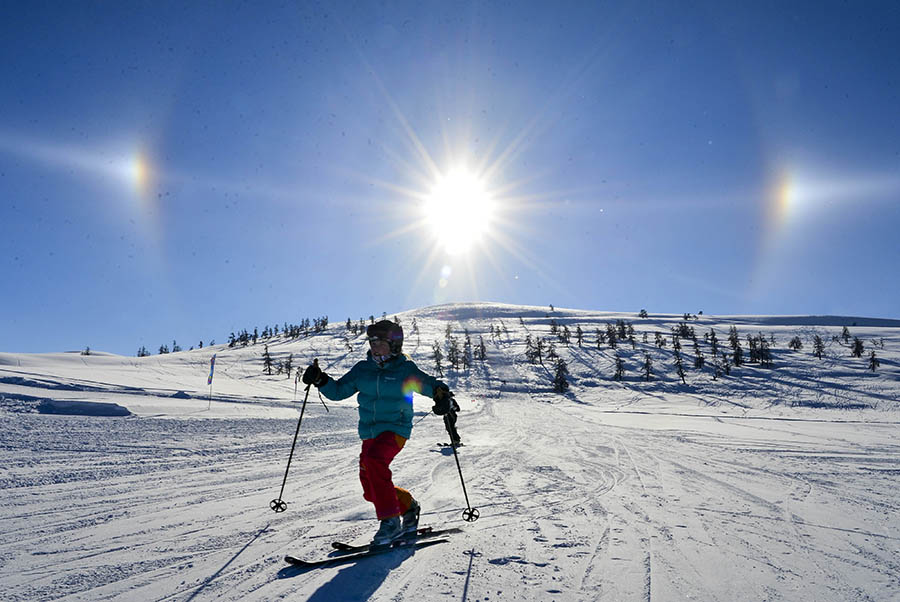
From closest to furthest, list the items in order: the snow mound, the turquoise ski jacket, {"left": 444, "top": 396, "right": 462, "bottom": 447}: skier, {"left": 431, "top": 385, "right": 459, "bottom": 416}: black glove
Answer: the turquoise ski jacket → {"left": 431, "top": 385, "right": 459, "bottom": 416}: black glove → {"left": 444, "top": 396, "right": 462, "bottom": 447}: skier → the snow mound

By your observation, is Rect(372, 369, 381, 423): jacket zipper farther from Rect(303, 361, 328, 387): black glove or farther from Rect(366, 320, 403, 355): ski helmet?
Rect(303, 361, 328, 387): black glove

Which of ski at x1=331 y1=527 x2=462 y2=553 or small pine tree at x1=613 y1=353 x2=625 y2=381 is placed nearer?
ski at x1=331 y1=527 x2=462 y2=553

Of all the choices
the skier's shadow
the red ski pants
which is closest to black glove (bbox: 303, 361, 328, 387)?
the red ski pants

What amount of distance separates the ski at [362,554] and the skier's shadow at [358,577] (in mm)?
46

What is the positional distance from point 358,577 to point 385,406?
1.41 metres

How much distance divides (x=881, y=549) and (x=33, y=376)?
2087cm

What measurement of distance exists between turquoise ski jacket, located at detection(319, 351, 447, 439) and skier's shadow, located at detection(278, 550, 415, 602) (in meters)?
1.03

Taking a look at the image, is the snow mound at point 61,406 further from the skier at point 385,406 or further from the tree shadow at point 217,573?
the skier at point 385,406

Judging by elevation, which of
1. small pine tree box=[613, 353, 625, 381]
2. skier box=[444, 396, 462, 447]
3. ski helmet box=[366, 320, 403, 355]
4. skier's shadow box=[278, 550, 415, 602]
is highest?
ski helmet box=[366, 320, 403, 355]

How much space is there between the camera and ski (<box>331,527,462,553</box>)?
3.48 m

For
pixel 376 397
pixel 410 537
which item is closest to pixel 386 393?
pixel 376 397

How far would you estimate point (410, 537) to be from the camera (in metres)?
3.80

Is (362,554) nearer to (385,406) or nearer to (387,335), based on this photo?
(385,406)

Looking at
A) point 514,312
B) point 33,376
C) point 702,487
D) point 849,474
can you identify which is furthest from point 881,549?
point 514,312
